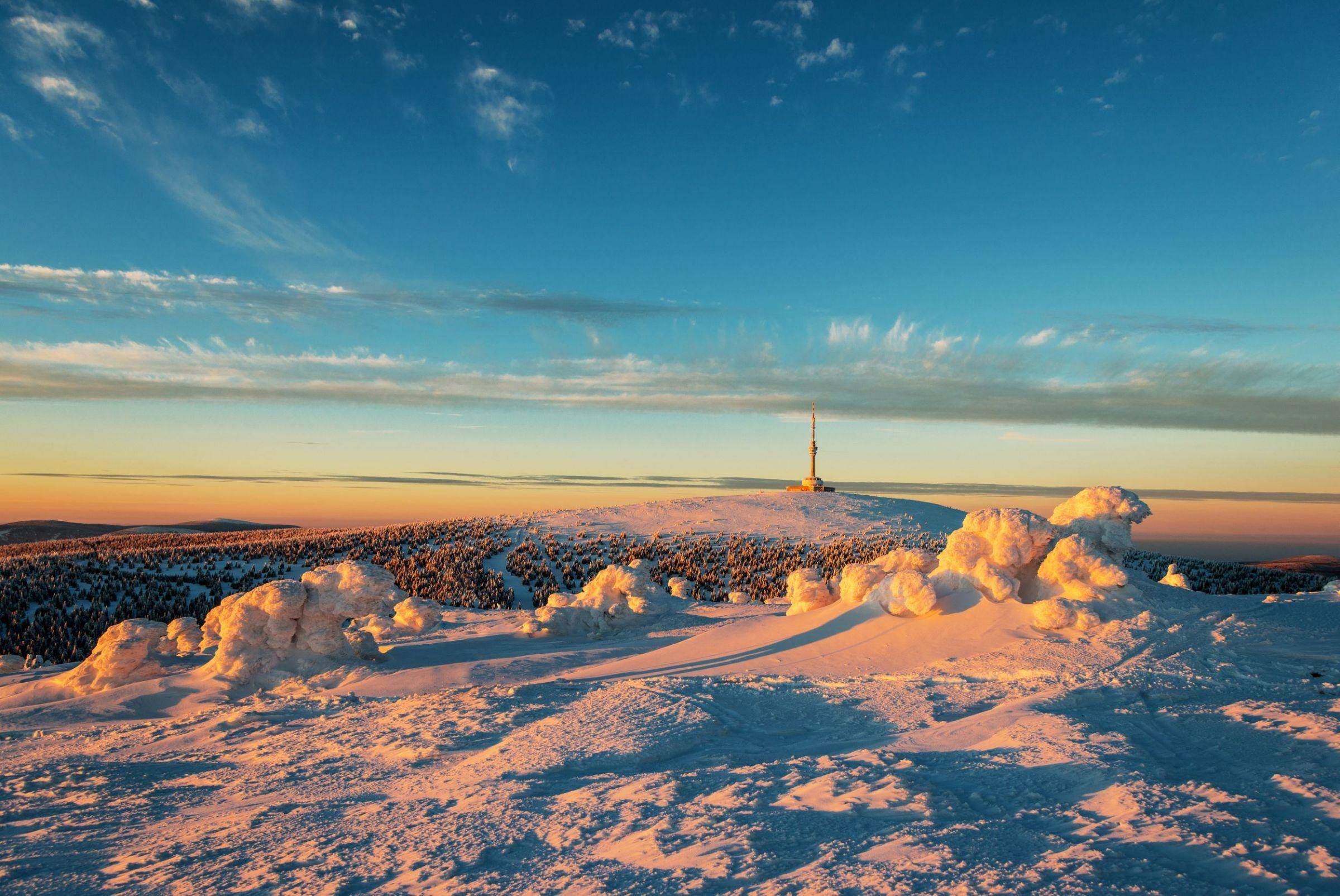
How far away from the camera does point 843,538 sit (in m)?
28.4

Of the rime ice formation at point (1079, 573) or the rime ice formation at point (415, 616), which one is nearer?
the rime ice formation at point (1079, 573)

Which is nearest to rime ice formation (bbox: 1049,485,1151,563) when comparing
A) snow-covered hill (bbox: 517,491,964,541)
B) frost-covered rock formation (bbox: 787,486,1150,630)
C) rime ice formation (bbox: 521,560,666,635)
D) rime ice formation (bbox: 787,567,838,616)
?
frost-covered rock formation (bbox: 787,486,1150,630)

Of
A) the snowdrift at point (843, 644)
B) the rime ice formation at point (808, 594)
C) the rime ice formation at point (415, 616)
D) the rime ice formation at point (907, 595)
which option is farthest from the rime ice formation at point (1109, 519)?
the rime ice formation at point (415, 616)

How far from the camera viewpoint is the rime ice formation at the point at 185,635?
10508 mm

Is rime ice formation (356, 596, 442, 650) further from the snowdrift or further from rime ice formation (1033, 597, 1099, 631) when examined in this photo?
rime ice formation (1033, 597, 1099, 631)

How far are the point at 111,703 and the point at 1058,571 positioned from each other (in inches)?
473

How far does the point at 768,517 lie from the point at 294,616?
77.0ft

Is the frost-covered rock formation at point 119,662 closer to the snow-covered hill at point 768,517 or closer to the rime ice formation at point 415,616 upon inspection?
the rime ice formation at point 415,616

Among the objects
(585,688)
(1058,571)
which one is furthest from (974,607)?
(585,688)

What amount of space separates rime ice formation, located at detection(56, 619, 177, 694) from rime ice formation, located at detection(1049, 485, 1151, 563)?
41.3 feet

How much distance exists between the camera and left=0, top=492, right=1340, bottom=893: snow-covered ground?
375cm

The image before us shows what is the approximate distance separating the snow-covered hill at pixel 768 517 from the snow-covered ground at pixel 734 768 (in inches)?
745

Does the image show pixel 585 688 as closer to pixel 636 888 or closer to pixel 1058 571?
pixel 636 888

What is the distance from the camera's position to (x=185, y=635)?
10602 mm
